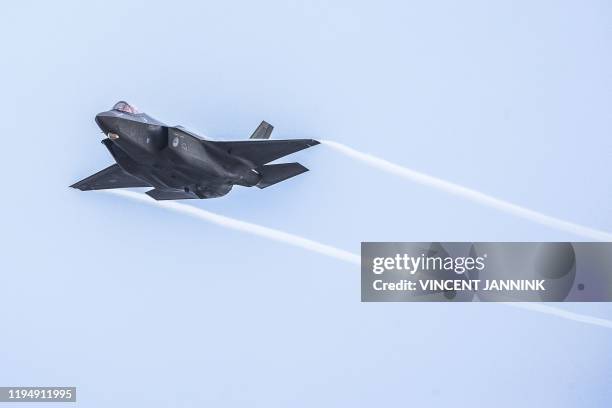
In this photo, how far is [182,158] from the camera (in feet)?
96.1

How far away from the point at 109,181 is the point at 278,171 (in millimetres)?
6250

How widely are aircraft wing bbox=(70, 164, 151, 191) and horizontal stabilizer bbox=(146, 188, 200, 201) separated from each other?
16.8 inches

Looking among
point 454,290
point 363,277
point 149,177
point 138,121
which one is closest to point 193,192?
point 149,177

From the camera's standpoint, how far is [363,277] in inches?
1388

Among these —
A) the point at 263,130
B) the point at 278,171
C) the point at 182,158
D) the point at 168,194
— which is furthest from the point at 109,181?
the point at 278,171

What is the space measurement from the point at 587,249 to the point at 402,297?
7672 millimetres

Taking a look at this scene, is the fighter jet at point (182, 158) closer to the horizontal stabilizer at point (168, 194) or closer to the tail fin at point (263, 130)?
the horizontal stabilizer at point (168, 194)

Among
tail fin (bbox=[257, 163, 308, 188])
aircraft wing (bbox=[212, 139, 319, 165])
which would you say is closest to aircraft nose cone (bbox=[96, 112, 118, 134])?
aircraft wing (bbox=[212, 139, 319, 165])

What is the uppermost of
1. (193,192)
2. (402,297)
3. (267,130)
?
(267,130)

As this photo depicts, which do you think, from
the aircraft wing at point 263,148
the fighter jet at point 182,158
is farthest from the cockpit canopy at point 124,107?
the aircraft wing at point 263,148

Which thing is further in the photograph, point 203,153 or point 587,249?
point 587,249

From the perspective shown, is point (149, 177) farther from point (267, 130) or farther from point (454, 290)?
point (454, 290)

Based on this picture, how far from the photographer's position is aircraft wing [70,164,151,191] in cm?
3300

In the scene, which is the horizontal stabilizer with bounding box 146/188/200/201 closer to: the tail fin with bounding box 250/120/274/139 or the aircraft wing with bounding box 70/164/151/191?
the aircraft wing with bounding box 70/164/151/191
